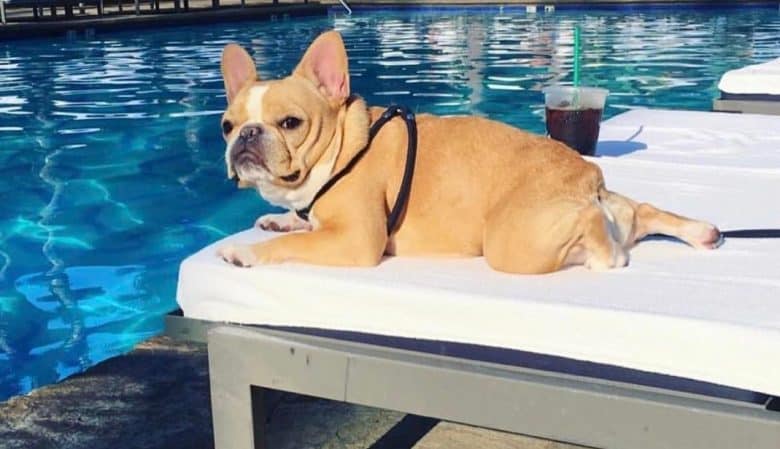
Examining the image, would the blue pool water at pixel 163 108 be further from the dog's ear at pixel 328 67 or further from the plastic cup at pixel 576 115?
the dog's ear at pixel 328 67

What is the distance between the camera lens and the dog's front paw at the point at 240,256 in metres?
2.67

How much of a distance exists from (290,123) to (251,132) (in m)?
0.11

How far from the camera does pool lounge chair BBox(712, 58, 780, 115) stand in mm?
6461

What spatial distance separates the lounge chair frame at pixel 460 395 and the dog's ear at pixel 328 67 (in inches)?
28.6

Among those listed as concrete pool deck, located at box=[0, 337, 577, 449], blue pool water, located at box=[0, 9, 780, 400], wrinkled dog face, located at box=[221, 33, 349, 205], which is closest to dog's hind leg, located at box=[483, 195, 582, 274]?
wrinkled dog face, located at box=[221, 33, 349, 205]

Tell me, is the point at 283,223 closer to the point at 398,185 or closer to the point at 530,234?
the point at 398,185

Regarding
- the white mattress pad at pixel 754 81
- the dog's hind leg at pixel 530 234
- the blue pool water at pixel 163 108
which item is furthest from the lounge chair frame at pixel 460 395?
the white mattress pad at pixel 754 81

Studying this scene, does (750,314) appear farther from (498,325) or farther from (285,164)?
(285,164)

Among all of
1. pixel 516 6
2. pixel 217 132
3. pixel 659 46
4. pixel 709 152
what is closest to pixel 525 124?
pixel 217 132

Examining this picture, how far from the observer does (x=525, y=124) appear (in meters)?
11.9

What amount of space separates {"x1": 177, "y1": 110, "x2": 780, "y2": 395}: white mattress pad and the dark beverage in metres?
1.72

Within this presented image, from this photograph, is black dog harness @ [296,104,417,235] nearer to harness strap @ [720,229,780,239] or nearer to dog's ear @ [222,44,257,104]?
dog's ear @ [222,44,257,104]

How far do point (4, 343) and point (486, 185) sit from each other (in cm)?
431

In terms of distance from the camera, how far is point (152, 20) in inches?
965
